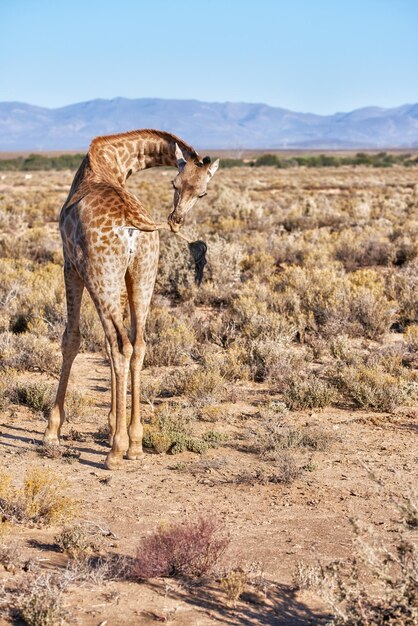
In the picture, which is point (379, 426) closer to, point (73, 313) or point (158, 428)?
point (158, 428)

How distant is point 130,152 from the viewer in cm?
753

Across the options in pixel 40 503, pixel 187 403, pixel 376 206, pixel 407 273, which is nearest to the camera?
pixel 40 503

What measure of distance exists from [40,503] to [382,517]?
2402 millimetres

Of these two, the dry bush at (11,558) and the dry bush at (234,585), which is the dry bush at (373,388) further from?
the dry bush at (11,558)

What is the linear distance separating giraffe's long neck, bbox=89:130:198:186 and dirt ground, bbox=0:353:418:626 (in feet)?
8.12

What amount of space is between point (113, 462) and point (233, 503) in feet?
4.06

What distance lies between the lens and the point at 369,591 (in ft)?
14.6

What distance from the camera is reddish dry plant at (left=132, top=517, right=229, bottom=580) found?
4621 millimetres

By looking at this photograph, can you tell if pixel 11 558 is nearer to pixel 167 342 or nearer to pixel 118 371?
pixel 118 371

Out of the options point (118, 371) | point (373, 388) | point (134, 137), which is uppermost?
point (134, 137)

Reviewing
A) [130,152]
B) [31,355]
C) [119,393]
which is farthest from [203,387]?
[130,152]

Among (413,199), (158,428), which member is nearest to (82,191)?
(158,428)

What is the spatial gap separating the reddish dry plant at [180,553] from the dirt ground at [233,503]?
10 centimetres

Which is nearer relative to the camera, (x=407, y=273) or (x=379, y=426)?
(x=379, y=426)
